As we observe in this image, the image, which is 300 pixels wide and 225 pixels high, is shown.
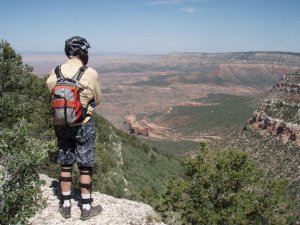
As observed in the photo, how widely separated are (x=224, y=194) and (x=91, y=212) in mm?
10649

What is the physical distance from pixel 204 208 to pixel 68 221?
10.2 metres

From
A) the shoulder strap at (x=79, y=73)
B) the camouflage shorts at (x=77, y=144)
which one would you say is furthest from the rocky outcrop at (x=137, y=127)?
the shoulder strap at (x=79, y=73)

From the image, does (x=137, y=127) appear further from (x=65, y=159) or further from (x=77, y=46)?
(x=77, y=46)

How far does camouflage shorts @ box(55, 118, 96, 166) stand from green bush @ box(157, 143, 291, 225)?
9518mm

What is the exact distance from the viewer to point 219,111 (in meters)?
117

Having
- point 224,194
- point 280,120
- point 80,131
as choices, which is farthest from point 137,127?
point 80,131

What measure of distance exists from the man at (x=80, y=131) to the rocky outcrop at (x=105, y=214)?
0.75 ft

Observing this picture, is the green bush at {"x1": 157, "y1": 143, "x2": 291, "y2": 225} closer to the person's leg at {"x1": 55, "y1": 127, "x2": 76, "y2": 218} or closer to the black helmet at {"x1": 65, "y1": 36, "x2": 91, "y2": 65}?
the person's leg at {"x1": 55, "y1": 127, "x2": 76, "y2": 218}

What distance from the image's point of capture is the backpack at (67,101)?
271 inches

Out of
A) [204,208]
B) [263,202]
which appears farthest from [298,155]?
[204,208]

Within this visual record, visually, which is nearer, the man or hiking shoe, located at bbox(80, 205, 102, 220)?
the man

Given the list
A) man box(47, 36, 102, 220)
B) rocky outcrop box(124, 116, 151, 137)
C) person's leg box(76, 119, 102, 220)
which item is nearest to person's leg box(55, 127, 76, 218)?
man box(47, 36, 102, 220)

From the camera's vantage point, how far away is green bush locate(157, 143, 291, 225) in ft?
55.8

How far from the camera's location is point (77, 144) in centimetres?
771
